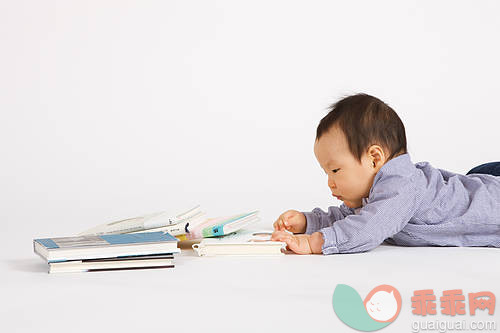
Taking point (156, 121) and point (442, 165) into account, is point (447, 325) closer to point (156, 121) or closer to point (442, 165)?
point (442, 165)

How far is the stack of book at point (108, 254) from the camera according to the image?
7.06ft

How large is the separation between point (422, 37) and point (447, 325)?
4292 mm

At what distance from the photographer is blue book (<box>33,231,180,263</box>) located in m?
2.15

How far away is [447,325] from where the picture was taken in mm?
1691

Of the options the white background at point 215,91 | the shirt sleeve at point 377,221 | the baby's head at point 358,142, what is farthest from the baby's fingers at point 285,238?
the white background at point 215,91

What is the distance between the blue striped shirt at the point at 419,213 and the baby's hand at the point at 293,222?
0.26m

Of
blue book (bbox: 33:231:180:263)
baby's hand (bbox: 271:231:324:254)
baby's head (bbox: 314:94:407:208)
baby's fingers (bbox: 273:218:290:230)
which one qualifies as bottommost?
baby's hand (bbox: 271:231:324:254)

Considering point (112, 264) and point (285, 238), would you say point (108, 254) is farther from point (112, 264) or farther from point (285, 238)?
point (285, 238)

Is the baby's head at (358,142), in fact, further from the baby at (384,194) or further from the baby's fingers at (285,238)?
the baby's fingers at (285,238)

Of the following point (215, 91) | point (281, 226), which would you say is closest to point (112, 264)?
point (281, 226)

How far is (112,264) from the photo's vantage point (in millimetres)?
2191

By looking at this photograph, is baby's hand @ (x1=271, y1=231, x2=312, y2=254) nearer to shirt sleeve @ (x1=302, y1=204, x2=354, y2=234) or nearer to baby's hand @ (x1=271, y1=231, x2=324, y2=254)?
baby's hand @ (x1=271, y1=231, x2=324, y2=254)

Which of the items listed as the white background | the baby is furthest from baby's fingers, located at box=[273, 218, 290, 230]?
the white background

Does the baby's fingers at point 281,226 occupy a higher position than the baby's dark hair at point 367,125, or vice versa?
the baby's dark hair at point 367,125
